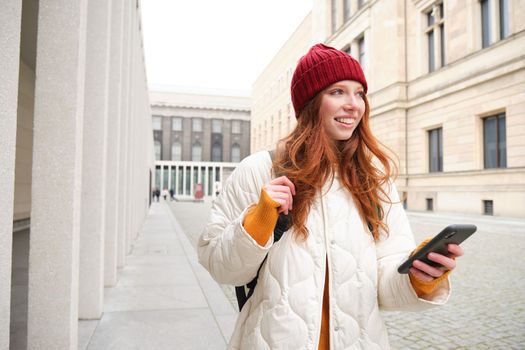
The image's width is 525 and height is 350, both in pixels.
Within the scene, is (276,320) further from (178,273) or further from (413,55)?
(413,55)

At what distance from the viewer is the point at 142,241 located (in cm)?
1059

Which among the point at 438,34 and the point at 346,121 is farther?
the point at 438,34

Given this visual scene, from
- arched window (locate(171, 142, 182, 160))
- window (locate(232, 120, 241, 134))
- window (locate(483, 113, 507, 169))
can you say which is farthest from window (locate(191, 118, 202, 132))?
window (locate(483, 113, 507, 169))

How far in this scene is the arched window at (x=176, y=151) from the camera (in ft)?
213

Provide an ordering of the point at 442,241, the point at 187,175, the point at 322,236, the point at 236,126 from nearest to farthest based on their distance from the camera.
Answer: the point at 442,241 → the point at 322,236 → the point at 187,175 → the point at 236,126

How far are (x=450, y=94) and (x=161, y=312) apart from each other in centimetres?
1900

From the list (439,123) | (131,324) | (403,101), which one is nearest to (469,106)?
(439,123)

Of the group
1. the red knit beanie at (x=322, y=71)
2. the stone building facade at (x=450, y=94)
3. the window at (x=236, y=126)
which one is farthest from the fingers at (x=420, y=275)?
the window at (x=236, y=126)

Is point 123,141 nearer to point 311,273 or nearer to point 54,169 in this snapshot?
point 54,169

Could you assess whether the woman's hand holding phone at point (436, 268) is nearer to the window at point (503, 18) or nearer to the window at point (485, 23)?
the window at point (503, 18)

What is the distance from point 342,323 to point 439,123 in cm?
2099

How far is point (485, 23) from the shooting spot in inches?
726

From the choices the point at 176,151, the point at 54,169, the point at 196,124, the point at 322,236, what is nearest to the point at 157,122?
the point at 176,151

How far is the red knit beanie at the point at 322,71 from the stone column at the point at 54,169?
1.74 metres
